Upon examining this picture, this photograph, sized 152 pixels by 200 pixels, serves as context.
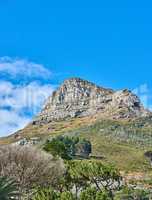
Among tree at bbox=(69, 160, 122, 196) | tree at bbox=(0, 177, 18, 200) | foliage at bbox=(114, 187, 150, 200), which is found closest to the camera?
tree at bbox=(0, 177, 18, 200)

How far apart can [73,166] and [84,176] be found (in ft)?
8.04

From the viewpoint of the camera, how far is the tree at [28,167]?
6419cm

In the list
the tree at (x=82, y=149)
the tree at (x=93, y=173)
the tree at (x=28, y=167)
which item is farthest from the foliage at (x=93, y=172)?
the tree at (x=82, y=149)

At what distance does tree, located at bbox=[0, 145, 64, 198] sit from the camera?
211 ft

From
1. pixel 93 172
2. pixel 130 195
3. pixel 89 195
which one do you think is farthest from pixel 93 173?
pixel 89 195

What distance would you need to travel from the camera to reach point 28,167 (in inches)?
2594

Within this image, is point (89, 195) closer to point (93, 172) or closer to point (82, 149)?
point (93, 172)

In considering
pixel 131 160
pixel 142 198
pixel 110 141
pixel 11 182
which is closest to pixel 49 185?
pixel 142 198

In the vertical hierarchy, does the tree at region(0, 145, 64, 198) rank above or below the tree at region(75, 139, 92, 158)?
below

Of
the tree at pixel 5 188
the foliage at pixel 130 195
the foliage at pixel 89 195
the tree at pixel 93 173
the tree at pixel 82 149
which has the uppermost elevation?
the tree at pixel 82 149

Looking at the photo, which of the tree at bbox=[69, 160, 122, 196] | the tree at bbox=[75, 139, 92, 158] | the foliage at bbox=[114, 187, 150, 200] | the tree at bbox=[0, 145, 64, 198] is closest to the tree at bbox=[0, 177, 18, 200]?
the tree at bbox=[0, 145, 64, 198]

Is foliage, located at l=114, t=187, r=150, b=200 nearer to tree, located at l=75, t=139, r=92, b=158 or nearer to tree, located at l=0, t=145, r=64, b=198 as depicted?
tree, located at l=0, t=145, r=64, b=198

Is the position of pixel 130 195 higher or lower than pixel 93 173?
lower

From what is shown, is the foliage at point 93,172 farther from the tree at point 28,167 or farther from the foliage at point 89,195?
the foliage at point 89,195
